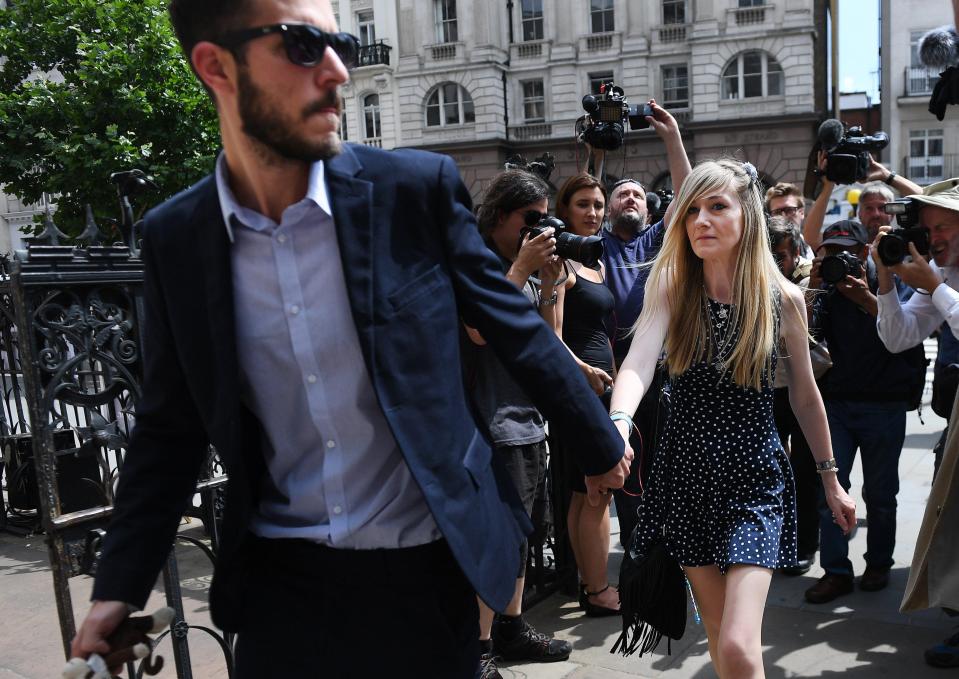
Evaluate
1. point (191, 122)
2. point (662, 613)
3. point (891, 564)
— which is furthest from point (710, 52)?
point (662, 613)

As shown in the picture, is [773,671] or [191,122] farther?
[191,122]

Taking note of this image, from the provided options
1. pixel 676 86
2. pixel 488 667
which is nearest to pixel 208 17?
pixel 488 667

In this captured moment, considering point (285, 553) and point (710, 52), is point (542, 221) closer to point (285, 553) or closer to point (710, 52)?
point (285, 553)

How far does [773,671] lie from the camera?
3.84 metres

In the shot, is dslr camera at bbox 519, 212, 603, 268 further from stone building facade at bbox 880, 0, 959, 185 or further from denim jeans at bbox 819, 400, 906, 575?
stone building facade at bbox 880, 0, 959, 185

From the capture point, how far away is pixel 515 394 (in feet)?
12.5

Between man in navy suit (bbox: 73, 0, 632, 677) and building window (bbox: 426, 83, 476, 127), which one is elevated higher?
building window (bbox: 426, 83, 476, 127)

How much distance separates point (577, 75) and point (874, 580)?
29.5m

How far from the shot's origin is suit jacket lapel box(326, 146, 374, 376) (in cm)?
164

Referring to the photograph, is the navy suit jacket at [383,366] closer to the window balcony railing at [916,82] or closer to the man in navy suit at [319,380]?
the man in navy suit at [319,380]

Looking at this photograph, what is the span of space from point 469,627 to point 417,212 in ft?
2.87

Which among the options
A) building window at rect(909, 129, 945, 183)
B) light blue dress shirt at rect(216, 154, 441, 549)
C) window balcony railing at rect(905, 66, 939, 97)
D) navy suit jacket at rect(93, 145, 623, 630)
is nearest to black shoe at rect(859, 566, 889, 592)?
navy suit jacket at rect(93, 145, 623, 630)

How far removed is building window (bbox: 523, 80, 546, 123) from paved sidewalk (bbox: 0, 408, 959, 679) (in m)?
29.1

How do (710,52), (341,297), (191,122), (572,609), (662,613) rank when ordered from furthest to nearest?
1. (710,52)
2. (191,122)
3. (572,609)
4. (662,613)
5. (341,297)
